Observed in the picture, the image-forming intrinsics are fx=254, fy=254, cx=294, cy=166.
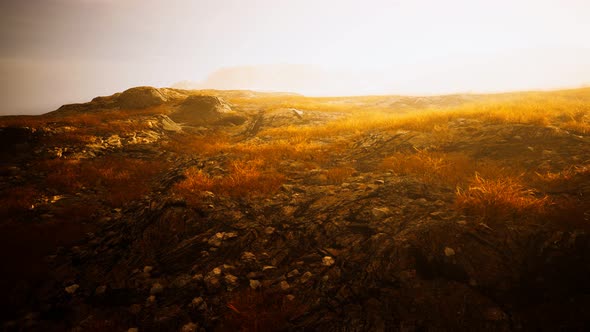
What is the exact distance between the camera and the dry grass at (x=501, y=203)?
5137mm

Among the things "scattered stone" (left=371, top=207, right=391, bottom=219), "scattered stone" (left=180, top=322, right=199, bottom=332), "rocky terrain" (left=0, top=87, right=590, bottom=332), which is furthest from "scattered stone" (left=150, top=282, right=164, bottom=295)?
"scattered stone" (left=371, top=207, right=391, bottom=219)

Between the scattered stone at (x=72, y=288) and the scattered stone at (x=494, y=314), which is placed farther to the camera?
the scattered stone at (x=72, y=288)

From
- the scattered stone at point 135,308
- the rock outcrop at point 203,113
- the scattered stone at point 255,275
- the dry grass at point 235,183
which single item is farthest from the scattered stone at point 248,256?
the rock outcrop at point 203,113

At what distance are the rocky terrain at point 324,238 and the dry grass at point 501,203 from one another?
0.03 m

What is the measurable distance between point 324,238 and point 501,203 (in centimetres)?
382

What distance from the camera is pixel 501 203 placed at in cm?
537

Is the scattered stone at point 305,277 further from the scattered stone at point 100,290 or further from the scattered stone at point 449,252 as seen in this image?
the scattered stone at point 100,290

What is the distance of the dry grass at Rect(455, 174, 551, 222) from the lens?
514 centimetres

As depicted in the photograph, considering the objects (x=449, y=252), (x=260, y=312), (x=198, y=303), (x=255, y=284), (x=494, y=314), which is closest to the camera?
(x=494, y=314)

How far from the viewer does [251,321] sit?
394cm

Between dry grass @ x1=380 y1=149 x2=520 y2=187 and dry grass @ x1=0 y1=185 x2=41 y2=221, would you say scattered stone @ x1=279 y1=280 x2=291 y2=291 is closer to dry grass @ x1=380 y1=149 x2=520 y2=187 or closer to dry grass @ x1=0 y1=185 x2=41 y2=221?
dry grass @ x1=380 y1=149 x2=520 y2=187

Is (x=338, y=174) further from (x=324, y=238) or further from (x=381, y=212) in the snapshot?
(x=324, y=238)

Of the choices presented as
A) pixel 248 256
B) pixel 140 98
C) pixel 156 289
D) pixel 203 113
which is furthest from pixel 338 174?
pixel 140 98

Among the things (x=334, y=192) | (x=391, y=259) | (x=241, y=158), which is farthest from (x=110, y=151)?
(x=391, y=259)
